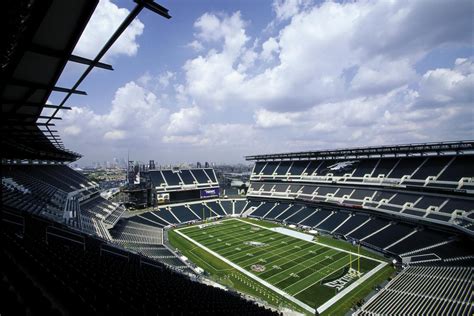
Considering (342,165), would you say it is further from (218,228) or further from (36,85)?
(36,85)

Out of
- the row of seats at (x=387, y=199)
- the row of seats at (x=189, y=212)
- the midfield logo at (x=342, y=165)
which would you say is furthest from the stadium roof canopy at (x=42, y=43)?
the midfield logo at (x=342, y=165)

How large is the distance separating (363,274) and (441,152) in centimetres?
2909

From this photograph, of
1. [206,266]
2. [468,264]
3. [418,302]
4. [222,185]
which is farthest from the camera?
[222,185]

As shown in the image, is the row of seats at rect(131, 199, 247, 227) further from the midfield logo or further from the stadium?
the midfield logo

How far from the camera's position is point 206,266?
33281 millimetres

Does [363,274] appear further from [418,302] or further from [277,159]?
[277,159]

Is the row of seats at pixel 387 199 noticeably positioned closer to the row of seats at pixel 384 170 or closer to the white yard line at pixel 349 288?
the row of seats at pixel 384 170

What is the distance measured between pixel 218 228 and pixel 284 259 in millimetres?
20373

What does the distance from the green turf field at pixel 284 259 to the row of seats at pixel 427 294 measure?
175 inches

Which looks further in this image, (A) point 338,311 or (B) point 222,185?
(B) point 222,185

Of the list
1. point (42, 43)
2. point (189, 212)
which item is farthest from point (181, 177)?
point (42, 43)

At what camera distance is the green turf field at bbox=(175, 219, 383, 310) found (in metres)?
26.8

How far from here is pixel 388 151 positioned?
1917 inches

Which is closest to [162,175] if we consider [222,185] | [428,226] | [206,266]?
[222,185]
